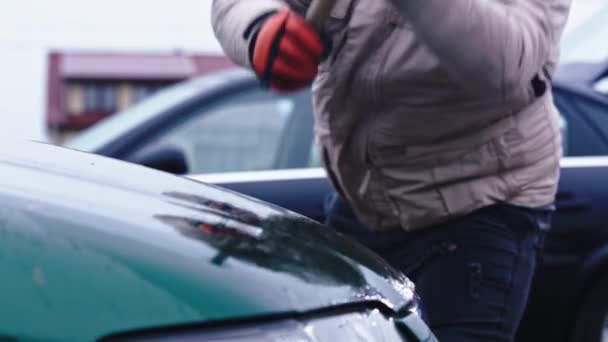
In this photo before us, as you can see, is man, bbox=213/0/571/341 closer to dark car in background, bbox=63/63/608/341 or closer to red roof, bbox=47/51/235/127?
dark car in background, bbox=63/63/608/341

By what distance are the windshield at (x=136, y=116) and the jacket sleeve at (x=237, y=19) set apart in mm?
2209

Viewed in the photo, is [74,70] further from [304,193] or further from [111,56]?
[304,193]

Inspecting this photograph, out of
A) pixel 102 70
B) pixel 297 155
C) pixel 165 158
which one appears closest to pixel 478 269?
pixel 165 158

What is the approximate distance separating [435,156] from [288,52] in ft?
1.89

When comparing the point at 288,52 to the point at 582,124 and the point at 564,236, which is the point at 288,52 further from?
the point at 582,124

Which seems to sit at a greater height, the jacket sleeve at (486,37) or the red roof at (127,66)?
the jacket sleeve at (486,37)

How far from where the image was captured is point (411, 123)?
8.07ft

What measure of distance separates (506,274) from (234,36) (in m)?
0.71

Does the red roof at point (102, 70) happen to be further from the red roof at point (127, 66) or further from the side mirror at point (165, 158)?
the side mirror at point (165, 158)

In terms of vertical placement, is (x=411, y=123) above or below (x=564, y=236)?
above

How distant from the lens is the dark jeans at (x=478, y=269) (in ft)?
8.17

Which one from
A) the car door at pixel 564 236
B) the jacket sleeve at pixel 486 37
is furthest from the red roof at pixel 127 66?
the jacket sleeve at pixel 486 37

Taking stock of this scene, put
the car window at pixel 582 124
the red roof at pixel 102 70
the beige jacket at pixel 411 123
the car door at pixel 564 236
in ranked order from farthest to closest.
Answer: the red roof at pixel 102 70
the car window at pixel 582 124
the car door at pixel 564 236
the beige jacket at pixel 411 123

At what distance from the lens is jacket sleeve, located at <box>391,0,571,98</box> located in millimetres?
1904
